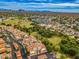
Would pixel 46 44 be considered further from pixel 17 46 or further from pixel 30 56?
pixel 30 56

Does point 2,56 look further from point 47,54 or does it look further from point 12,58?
point 47,54

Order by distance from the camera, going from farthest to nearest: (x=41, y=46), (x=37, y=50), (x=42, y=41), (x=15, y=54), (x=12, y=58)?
(x=42, y=41) → (x=41, y=46) → (x=37, y=50) → (x=15, y=54) → (x=12, y=58)

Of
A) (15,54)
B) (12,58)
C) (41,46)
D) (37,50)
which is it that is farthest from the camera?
(41,46)

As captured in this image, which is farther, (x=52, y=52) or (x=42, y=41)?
(x=42, y=41)

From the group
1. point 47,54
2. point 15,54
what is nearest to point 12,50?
point 15,54

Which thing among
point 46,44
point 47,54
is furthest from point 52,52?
point 46,44

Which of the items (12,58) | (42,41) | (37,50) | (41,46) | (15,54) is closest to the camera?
(12,58)

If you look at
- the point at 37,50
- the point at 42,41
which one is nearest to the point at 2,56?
the point at 37,50

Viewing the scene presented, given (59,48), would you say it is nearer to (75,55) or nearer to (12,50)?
(75,55)
